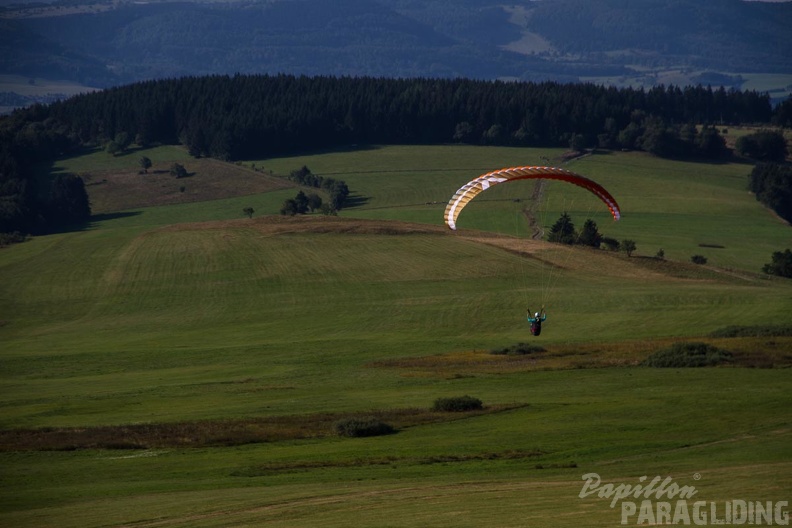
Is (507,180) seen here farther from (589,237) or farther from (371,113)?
(371,113)

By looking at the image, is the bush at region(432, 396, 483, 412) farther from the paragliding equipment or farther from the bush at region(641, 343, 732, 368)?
the bush at region(641, 343, 732, 368)

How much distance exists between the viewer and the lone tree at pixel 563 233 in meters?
91.4

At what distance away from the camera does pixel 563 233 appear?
3647 inches

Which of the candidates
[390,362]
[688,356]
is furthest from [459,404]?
[688,356]

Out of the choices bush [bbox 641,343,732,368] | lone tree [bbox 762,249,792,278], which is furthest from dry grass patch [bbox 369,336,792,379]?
lone tree [bbox 762,249,792,278]

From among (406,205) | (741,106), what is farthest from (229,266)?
(741,106)

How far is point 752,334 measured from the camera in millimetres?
57156

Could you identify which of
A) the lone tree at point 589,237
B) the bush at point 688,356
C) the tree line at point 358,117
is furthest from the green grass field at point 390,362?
the tree line at point 358,117

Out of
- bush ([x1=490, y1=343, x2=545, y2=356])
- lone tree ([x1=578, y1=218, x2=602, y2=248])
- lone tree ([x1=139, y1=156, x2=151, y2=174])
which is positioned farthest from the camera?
lone tree ([x1=139, y1=156, x2=151, y2=174])

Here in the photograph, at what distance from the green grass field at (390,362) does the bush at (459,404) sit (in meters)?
1.07

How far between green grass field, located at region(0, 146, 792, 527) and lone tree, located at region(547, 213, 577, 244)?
4.88 meters

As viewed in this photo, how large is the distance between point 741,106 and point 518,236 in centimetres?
10530

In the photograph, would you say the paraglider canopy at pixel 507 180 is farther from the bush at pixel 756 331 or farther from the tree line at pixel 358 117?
the tree line at pixel 358 117

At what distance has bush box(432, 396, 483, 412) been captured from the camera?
41.0 metres
